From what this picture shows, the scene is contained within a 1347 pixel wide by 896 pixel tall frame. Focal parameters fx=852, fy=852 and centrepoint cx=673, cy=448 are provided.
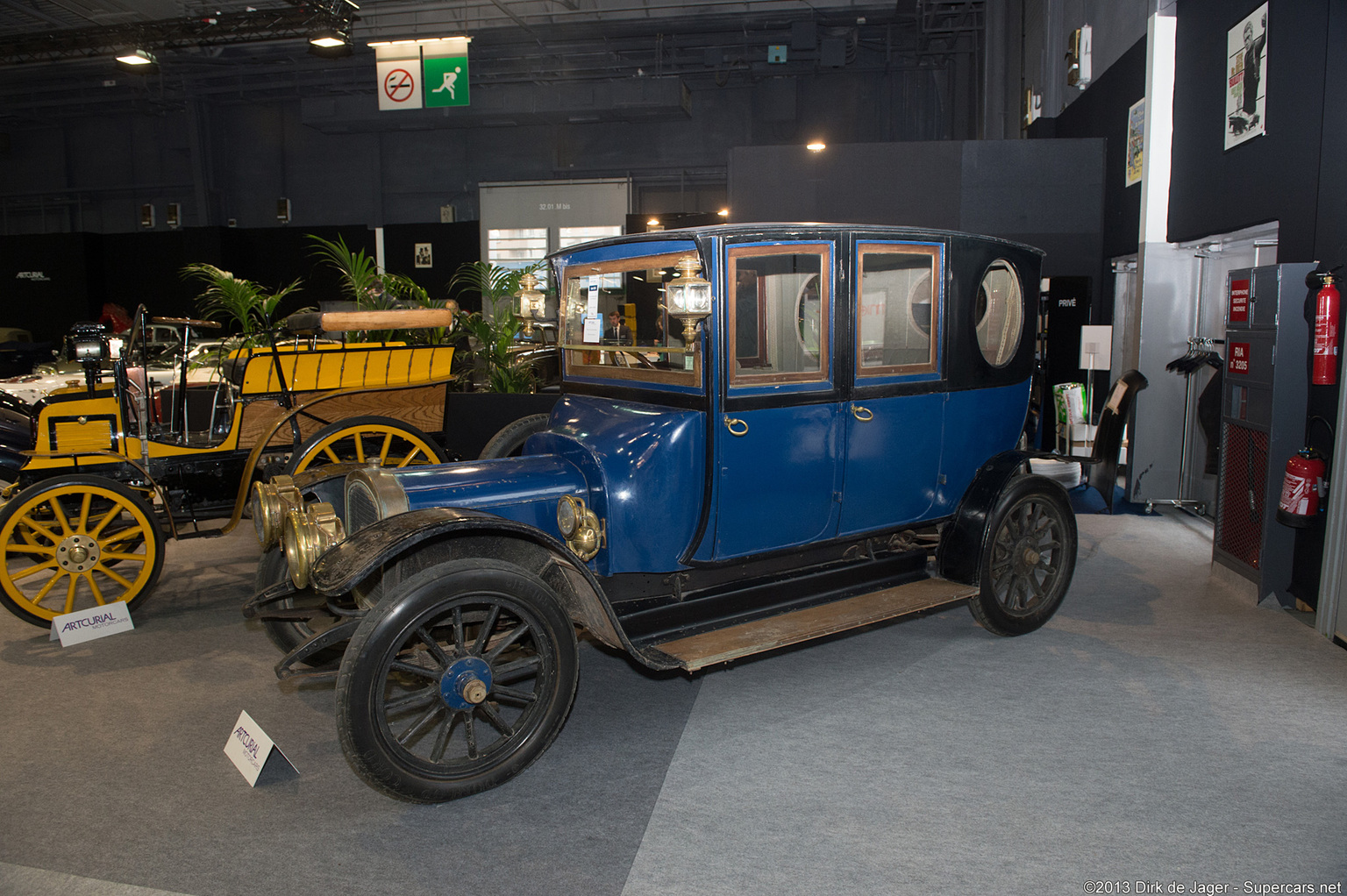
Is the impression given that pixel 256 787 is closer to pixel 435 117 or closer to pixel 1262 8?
pixel 1262 8

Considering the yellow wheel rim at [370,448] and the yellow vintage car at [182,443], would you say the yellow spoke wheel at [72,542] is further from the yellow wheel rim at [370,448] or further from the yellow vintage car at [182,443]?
the yellow wheel rim at [370,448]


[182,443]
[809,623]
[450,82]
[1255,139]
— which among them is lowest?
[809,623]

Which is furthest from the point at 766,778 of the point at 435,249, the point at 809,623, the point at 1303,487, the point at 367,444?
the point at 435,249

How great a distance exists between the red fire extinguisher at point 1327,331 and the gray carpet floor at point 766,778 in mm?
1128

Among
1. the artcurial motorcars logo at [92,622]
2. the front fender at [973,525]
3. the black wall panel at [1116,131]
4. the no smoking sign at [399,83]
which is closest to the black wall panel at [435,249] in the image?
the no smoking sign at [399,83]

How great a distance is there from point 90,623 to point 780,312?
10.7ft

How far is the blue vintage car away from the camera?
240 cm

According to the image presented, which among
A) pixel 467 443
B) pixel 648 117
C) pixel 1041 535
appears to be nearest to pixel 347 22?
pixel 648 117

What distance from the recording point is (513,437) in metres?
3.64

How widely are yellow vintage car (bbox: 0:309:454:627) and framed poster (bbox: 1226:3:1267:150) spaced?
442 centimetres

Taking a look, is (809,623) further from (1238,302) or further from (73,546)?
(73,546)

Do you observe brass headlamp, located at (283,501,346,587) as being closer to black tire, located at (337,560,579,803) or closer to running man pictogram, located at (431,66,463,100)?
black tire, located at (337,560,579,803)

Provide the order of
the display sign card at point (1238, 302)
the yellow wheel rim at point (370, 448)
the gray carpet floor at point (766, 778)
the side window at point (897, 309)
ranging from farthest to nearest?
1. the display sign card at point (1238, 302)
2. the yellow wheel rim at point (370, 448)
3. the side window at point (897, 309)
4. the gray carpet floor at point (766, 778)

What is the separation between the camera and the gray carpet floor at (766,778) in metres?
2.12
